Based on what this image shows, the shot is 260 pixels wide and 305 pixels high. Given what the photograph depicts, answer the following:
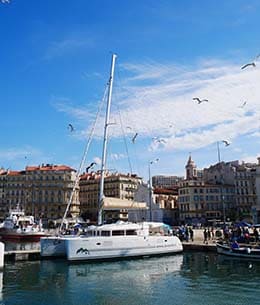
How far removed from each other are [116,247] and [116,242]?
47cm

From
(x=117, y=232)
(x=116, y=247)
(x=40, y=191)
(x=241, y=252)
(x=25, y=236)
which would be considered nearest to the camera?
(x=241, y=252)

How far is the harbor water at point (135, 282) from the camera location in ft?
73.0

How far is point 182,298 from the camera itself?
880 inches

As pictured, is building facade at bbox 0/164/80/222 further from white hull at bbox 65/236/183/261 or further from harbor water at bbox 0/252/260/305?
harbor water at bbox 0/252/260/305

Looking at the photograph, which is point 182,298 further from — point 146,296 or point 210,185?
point 210,185

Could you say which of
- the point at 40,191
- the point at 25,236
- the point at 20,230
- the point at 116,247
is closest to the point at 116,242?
the point at 116,247

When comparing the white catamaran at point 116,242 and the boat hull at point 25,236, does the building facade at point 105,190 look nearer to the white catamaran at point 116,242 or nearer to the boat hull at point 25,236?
the boat hull at point 25,236

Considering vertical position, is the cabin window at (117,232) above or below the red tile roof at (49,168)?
below

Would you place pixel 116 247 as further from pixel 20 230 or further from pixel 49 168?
pixel 49 168

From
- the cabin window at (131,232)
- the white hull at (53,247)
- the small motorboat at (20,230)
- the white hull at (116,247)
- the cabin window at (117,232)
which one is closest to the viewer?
the white hull at (116,247)

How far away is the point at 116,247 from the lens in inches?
1503

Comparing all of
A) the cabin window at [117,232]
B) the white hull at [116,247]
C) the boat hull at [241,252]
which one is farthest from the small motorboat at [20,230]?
the boat hull at [241,252]

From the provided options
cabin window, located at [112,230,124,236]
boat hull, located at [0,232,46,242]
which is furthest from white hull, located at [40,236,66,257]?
boat hull, located at [0,232,46,242]

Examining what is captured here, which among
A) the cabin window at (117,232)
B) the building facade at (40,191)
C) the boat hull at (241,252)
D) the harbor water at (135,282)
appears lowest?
the harbor water at (135,282)
